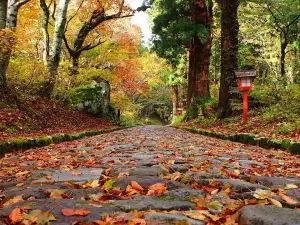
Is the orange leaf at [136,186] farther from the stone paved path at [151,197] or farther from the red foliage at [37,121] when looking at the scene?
the red foliage at [37,121]

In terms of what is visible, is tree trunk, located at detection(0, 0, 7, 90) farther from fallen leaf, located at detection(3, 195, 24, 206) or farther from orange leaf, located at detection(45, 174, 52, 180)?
fallen leaf, located at detection(3, 195, 24, 206)

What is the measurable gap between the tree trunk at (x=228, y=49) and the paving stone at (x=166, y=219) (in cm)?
1221

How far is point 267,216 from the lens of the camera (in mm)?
1598

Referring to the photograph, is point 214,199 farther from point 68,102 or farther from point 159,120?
point 159,120

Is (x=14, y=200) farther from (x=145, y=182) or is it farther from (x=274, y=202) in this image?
(x=274, y=202)

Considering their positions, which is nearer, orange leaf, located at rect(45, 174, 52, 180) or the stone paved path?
the stone paved path

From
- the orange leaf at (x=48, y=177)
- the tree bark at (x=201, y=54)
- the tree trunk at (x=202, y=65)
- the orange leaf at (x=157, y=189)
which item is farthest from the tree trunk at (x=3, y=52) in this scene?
the tree trunk at (x=202, y=65)

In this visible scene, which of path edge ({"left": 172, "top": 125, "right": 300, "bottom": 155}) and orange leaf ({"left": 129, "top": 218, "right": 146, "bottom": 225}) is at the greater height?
orange leaf ({"left": 129, "top": 218, "right": 146, "bottom": 225})

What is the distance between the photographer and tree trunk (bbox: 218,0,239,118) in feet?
44.2

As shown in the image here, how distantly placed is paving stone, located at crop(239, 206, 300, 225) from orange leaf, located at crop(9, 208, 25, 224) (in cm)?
107

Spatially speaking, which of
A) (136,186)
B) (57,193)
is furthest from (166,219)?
(57,193)

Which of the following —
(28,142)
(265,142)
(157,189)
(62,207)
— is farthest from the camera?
(265,142)

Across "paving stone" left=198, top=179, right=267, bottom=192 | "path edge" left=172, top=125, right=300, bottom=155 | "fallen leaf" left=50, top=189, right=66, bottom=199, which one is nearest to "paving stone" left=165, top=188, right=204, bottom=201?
"paving stone" left=198, top=179, right=267, bottom=192

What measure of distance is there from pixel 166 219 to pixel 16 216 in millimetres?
738
